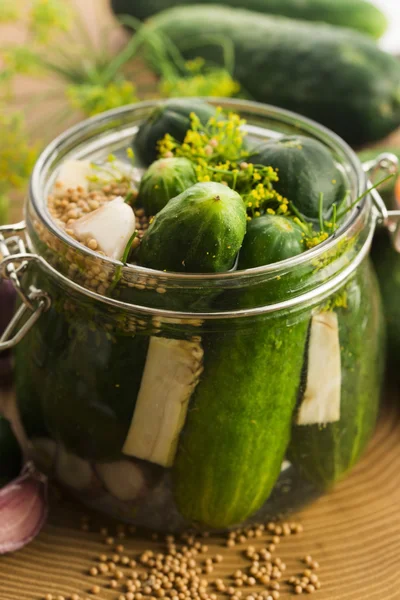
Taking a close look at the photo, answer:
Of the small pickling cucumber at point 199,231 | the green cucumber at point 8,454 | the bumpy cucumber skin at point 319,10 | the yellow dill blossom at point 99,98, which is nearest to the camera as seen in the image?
the small pickling cucumber at point 199,231

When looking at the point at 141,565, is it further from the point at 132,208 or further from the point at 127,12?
the point at 127,12

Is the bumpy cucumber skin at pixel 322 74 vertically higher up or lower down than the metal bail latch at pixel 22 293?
lower down

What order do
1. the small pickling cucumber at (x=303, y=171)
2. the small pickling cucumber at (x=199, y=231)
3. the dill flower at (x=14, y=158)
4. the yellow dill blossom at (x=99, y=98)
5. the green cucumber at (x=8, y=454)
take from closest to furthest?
the small pickling cucumber at (x=199, y=231), the small pickling cucumber at (x=303, y=171), the green cucumber at (x=8, y=454), the dill flower at (x=14, y=158), the yellow dill blossom at (x=99, y=98)

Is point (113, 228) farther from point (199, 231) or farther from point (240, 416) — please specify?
point (240, 416)

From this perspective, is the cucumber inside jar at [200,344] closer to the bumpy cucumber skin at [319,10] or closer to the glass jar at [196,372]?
the glass jar at [196,372]

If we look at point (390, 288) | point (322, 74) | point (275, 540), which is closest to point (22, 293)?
point (275, 540)

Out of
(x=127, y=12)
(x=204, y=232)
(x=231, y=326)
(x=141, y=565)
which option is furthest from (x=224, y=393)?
(x=127, y=12)

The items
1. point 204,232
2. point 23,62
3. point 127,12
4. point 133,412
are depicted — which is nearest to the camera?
point 204,232

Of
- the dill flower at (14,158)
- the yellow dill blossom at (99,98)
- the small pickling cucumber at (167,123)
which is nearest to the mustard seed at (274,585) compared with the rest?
the small pickling cucumber at (167,123)
